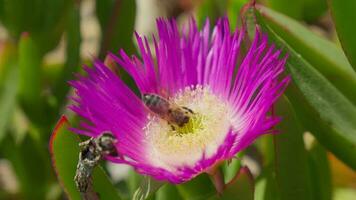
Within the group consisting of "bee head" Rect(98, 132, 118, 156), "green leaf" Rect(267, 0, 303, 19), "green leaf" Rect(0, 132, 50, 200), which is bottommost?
"green leaf" Rect(0, 132, 50, 200)

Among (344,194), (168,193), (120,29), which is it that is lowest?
(344,194)

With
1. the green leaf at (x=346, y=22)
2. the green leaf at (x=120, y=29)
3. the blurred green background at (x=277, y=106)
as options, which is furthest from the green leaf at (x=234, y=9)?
the green leaf at (x=346, y=22)

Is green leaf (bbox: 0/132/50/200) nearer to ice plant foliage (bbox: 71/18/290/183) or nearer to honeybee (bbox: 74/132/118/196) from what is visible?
ice plant foliage (bbox: 71/18/290/183)

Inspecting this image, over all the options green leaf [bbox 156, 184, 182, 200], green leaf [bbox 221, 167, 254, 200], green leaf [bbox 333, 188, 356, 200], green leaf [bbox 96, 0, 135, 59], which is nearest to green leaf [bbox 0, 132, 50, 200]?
green leaf [bbox 96, 0, 135, 59]

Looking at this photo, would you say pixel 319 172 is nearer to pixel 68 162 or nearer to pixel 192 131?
pixel 192 131

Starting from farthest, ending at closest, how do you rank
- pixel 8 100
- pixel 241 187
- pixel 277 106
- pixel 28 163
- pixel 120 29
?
pixel 28 163 → pixel 8 100 → pixel 120 29 → pixel 277 106 → pixel 241 187

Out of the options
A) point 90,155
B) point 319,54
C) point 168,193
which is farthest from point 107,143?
point 319,54

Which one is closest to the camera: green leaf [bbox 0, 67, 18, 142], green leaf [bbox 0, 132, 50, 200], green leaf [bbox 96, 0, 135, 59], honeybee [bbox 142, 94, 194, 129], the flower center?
honeybee [bbox 142, 94, 194, 129]
